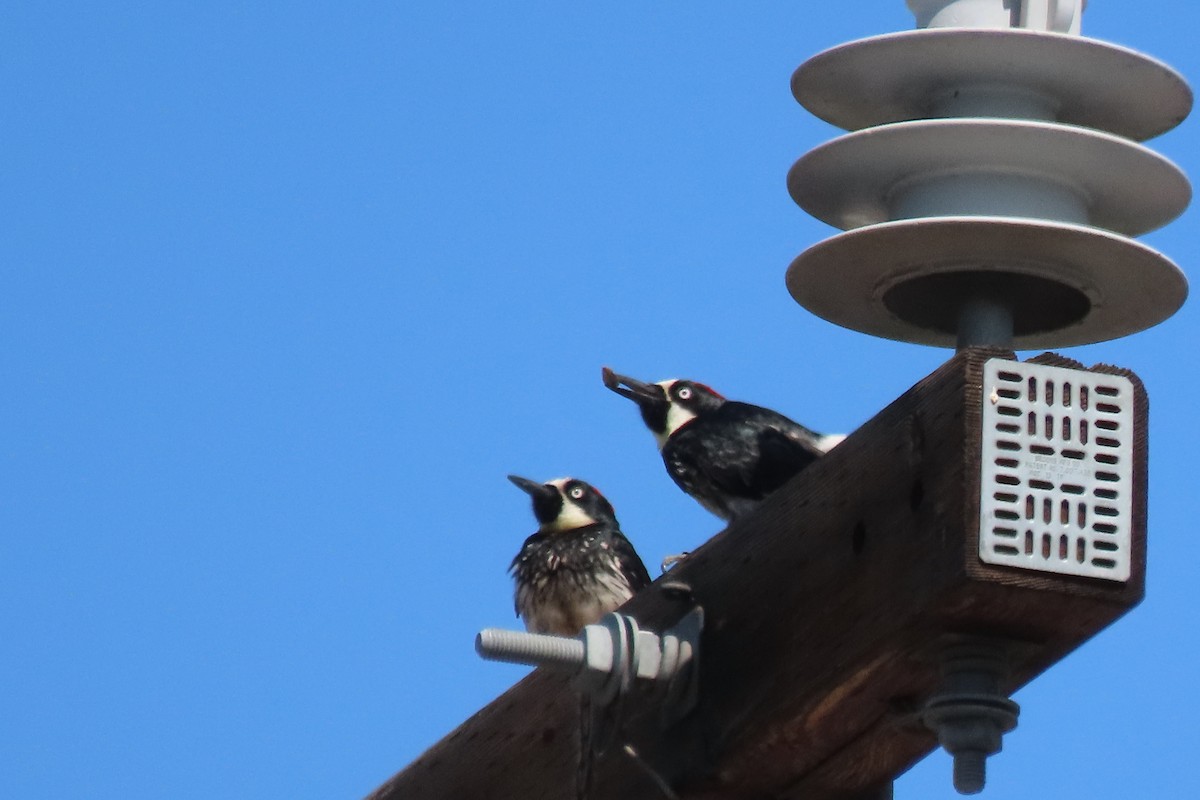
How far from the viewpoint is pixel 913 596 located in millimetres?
3299

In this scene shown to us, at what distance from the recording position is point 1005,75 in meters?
3.83

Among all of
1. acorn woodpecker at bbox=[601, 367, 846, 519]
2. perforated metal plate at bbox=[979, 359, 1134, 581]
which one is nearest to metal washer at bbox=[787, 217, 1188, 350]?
perforated metal plate at bbox=[979, 359, 1134, 581]

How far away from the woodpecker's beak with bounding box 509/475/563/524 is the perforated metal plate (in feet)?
15.5

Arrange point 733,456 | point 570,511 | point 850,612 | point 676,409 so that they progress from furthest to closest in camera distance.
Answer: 1. point 570,511
2. point 676,409
3. point 733,456
4. point 850,612

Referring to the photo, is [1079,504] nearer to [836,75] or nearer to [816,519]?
[816,519]

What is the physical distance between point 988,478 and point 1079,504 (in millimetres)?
122

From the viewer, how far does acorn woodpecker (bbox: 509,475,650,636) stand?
7.33m

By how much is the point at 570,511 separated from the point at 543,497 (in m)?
0.12

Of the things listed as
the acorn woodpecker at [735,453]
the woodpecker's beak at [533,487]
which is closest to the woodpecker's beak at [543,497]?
the woodpecker's beak at [533,487]

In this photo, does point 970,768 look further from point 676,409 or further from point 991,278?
point 676,409

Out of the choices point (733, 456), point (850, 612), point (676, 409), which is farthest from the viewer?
point (676, 409)

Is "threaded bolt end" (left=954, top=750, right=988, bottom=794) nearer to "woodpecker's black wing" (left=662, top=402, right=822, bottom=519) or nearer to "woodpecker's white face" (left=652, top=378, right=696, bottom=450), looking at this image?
"woodpecker's black wing" (left=662, top=402, right=822, bottom=519)

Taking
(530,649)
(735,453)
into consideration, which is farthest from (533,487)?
(530,649)

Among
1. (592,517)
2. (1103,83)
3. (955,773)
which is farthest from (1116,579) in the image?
(592,517)
